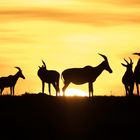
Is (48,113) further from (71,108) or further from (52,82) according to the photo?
(52,82)

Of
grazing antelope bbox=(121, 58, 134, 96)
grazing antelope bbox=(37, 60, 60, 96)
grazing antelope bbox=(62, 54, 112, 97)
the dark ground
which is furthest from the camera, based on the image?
grazing antelope bbox=(37, 60, 60, 96)

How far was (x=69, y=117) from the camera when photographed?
132ft

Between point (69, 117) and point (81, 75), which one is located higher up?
point (81, 75)

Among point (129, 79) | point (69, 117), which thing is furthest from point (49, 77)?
point (69, 117)

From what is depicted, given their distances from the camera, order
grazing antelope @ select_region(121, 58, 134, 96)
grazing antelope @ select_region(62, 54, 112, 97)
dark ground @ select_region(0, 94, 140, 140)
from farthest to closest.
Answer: grazing antelope @ select_region(62, 54, 112, 97)
grazing antelope @ select_region(121, 58, 134, 96)
dark ground @ select_region(0, 94, 140, 140)

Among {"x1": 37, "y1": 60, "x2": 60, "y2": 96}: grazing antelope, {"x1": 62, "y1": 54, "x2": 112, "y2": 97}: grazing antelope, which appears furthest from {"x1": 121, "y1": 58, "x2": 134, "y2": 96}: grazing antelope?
{"x1": 37, "y1": 60, "x2": 60, "y2": 96}: grazing antelope

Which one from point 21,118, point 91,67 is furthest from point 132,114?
point 91,67

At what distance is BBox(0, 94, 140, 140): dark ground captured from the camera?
37.4 metres

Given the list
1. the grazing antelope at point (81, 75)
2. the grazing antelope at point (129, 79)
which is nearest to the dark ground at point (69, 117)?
the grazing antelope at point (129, 79)

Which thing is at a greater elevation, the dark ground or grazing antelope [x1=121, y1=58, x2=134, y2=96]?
grazing antelope [x1=121, y1=58, x2=134, y2=96]

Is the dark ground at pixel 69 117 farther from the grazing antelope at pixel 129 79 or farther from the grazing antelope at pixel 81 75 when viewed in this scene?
the grazing antelope at pixel 81 75

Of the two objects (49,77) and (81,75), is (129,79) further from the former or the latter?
(49,77)

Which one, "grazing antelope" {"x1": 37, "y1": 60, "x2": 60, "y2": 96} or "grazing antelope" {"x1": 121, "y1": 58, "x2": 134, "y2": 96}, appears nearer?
"grazing antelope" {"x1": 121, "y1": 58, "x2": 134, "y2": 96}

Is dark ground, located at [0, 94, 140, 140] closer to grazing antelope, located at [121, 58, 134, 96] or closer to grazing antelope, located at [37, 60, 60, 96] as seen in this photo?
grazing antelope, located at [121, 58, 134, 96]
